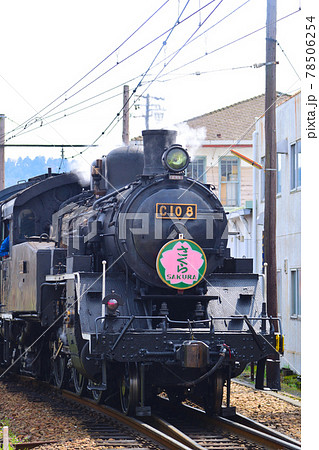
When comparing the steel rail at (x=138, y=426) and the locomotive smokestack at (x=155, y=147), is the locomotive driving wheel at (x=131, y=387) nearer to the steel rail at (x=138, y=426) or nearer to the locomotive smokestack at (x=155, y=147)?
the steel rail at (x=138, y=426)

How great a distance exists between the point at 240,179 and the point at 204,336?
67.4 feet

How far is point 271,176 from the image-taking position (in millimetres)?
14242

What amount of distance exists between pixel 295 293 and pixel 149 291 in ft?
23.4

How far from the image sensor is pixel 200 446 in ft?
29.0

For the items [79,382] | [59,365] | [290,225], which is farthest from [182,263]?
[290,225]

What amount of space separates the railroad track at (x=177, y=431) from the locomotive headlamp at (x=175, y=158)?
136 inches

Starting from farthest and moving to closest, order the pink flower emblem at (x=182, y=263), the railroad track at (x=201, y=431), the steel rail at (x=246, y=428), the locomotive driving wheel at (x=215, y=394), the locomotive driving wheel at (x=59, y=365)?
1. the locomotive driving wheel at (x=59, y=365)
2. the pink flower emblem at (x=182, y=263)
3. the locomotive driving wheel at (x=215, y=394)
4. the railroad track at (x=201, y=431)
5. the steel rail at (x=246, y=428)

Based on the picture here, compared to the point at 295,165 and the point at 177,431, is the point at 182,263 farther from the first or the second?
the point at 295,165

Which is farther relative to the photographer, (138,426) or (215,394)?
(215,394)

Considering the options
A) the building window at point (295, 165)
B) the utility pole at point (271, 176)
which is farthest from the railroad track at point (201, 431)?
the building window at point (295, 165)

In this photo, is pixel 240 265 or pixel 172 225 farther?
pixel 240 265

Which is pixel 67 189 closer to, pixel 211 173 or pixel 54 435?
pixel 54 435

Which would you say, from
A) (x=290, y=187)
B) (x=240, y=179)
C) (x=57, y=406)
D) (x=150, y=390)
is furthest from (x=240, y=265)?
(x=240, y=179)

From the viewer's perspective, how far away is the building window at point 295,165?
58.2 feet
